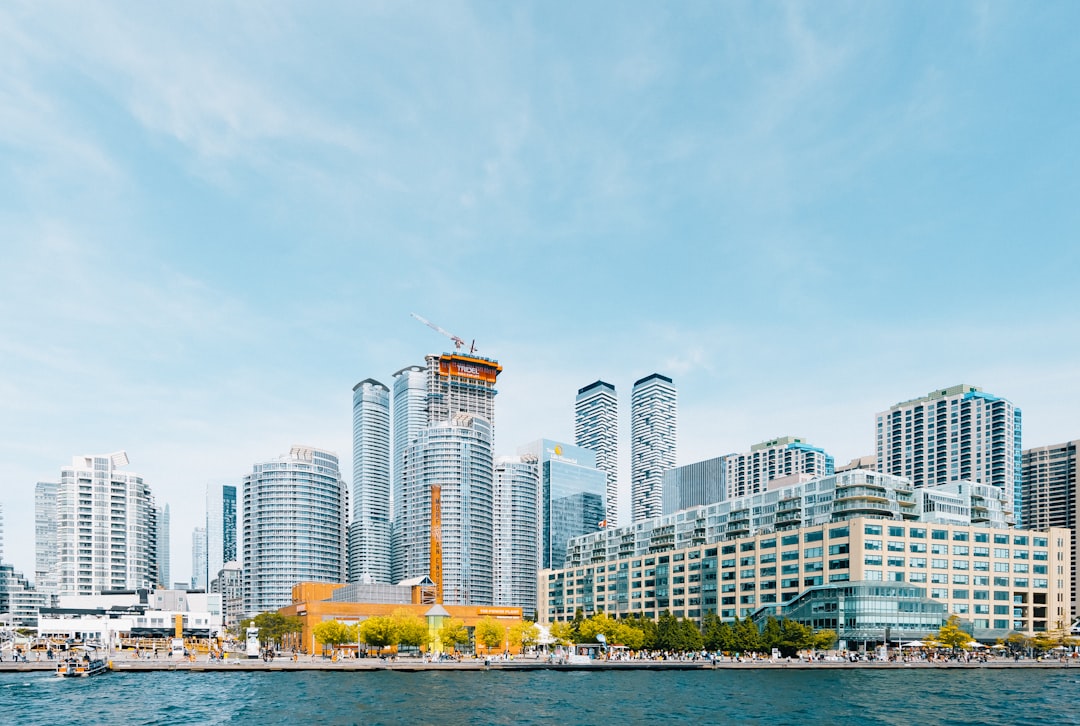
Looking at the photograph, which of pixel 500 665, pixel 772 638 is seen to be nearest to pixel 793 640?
pixel 772 638

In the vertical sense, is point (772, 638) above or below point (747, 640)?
above

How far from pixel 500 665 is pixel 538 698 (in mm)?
56517

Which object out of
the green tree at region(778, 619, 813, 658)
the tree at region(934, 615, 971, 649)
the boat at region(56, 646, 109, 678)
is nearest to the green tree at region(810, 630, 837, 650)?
the green tree at region(778, 619, 813, 658)

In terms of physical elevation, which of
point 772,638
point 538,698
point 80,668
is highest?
point 538,698

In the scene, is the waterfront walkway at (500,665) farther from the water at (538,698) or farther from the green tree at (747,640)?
the green tree at (747,640)

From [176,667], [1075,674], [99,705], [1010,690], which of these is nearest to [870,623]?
[1075,674]

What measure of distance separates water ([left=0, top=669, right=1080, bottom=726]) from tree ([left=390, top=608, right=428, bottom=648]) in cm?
3428

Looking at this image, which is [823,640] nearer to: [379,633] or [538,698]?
[379,633]

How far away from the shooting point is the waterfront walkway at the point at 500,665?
16050cm

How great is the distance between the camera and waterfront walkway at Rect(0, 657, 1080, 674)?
160 meters

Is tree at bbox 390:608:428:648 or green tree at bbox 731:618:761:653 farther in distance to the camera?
green tree at bbox 731:618:761:653

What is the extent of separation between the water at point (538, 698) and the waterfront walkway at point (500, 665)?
505 centimetres

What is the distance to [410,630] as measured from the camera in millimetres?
192500

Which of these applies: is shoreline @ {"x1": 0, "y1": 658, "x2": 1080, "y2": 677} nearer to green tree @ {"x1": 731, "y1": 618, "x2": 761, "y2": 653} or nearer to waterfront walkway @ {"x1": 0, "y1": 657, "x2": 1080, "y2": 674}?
waterfront walkway @ {"x1": 0, "y1": 657, "x2": 1080, "y2": 674}
